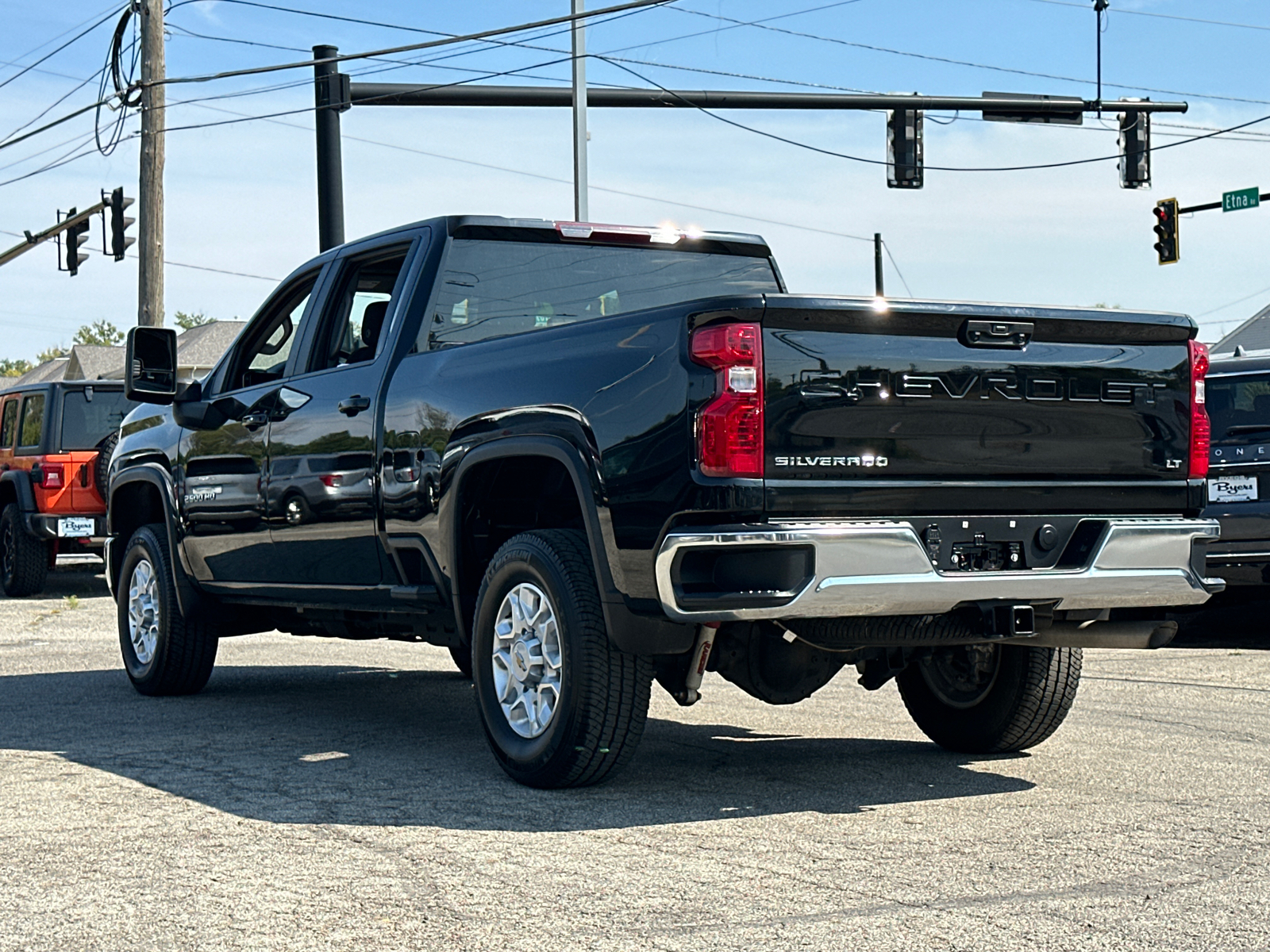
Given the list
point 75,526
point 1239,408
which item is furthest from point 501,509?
point 75,526

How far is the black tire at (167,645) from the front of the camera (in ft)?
28.7

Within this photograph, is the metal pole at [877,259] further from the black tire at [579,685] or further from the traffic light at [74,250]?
the black tire at [579,685]

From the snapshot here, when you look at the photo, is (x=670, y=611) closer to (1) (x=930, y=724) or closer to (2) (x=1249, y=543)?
(1) (x=930, y=724)

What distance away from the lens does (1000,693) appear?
6.81 m

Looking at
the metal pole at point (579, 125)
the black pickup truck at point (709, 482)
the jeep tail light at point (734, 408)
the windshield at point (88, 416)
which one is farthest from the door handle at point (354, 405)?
A: the metal pole at point (579, 125)

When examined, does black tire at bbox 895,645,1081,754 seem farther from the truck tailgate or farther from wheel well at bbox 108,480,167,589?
wheel well at bbox 108,480,167,589

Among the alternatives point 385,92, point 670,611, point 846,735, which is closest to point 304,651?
point 846,735

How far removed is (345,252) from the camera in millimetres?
7715

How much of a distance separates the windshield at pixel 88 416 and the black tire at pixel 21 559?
0.90 m

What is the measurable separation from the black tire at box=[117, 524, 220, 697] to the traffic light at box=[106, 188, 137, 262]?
2104 cm

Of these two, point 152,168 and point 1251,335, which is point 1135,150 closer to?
point 1251,335

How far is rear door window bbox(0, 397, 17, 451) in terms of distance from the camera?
56.3ft

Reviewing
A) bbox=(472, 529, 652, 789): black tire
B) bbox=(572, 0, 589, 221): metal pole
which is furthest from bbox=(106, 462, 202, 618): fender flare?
bbox=(572, 0, 589, 221): metal pole

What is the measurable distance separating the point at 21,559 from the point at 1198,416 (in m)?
13.4
